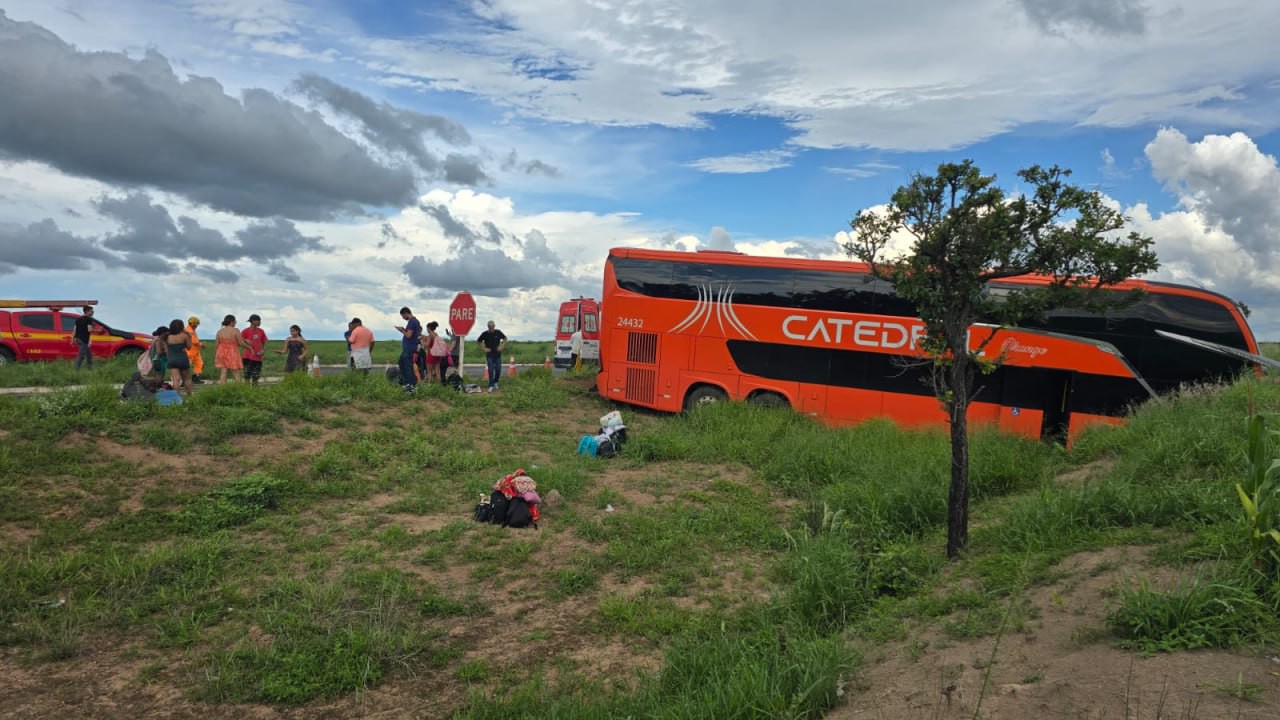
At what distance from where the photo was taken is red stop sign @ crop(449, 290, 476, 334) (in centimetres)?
1560

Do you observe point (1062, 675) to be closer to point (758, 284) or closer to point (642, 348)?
point (758, 284)

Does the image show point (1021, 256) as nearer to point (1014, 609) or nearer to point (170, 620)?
point (1014, 609)

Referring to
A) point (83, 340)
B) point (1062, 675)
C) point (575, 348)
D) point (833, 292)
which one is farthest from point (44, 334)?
point (1062, 675)

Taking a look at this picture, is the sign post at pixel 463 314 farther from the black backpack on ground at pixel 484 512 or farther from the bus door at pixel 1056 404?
the bus door at pixel 1056 404

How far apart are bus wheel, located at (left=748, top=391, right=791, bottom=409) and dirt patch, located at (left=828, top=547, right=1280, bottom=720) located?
10114mm

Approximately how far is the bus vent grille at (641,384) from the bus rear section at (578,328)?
9.51 metres

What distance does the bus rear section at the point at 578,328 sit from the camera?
1028 inches

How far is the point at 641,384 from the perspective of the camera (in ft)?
53.6

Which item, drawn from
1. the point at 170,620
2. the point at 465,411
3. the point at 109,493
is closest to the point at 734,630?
the point at 170,620

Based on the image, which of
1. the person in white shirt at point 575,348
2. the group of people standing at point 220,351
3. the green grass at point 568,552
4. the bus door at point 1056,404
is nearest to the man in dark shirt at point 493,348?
the group of people standing at point 220,351

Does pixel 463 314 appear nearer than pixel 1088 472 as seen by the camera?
No

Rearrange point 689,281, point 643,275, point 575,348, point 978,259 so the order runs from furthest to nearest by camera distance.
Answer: point 575,348 < point 643,275 < point 689,281 < point 978,259

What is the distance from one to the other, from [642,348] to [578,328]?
10534 millimetres

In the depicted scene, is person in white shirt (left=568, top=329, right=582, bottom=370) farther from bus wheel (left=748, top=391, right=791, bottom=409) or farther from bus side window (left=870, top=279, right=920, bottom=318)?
bus side window (left=870, top=279, right=920, bottom=318)
